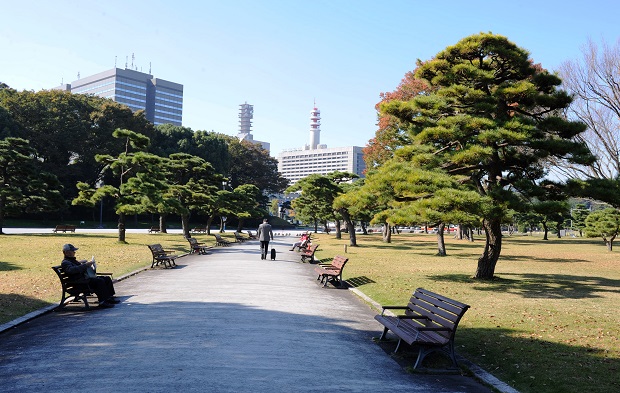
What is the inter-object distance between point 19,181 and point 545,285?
1432 inches

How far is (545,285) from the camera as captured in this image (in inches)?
667

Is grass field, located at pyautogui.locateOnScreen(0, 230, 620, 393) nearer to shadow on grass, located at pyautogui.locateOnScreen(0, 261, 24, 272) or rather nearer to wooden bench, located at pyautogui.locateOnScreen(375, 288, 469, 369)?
shadow on grass, located at pyautogui.locateOnScreen(0, 261, 24, 272)

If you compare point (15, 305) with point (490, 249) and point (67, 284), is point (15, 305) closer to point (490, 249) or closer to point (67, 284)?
point (67, 284)

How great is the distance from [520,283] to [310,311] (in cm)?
991

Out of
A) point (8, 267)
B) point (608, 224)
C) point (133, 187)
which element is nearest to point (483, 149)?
point (8, 267)

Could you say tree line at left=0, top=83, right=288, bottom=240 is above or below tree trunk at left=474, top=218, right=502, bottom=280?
above

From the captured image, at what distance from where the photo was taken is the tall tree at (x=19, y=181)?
36.0 metres

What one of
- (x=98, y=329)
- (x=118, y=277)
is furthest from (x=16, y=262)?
(x=98, y=329)

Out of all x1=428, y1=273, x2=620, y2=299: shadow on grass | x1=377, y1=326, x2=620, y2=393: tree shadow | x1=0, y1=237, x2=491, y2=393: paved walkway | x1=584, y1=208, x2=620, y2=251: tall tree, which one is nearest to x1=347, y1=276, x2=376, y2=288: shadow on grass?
x1=428, y1=273, x2=620, y2=299: shadow on grass

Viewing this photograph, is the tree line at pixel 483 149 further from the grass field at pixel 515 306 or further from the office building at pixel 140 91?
the office building at pixel 140 91

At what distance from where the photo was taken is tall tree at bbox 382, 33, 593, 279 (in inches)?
585

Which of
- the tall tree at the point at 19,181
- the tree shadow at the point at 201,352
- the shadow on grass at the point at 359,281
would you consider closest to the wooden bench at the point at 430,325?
the tree shadow at the point at 201,352

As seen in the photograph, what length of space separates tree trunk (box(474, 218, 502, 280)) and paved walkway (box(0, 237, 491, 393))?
7.46 meters

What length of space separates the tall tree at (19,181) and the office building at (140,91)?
393 feet
